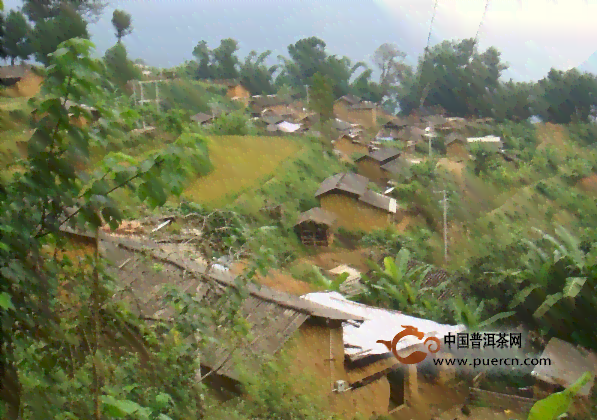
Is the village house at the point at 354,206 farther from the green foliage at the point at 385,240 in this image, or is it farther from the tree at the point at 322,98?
the tree at the point at 322,98

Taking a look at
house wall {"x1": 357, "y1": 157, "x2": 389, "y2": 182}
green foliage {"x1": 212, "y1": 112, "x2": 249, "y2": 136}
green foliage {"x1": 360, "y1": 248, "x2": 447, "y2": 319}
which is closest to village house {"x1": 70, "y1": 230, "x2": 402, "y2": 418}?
green foliage {"x1": 360, "y1": 248, "x2": 447, "y2": 319}

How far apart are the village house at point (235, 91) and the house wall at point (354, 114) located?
381cm

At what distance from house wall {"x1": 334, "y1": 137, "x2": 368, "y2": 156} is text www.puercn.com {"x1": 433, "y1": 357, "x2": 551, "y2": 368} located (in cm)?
1014

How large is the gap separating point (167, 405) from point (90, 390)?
0.31m

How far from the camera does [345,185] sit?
29.1 feet

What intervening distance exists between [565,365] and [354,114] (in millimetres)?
15882

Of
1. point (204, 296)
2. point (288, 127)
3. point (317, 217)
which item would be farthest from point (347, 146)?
point (204, 296)

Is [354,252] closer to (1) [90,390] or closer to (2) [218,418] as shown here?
(2) [218,418]

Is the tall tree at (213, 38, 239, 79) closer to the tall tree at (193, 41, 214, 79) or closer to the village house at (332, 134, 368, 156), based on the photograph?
the tall tree at (193, 41, 214, 79)

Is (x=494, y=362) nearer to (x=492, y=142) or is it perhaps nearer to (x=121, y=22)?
(x=121, y=22)

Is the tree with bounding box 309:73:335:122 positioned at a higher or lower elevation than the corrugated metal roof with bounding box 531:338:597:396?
higher

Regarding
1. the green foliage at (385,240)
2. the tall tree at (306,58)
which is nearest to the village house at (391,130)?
the tall tree at (306,58)

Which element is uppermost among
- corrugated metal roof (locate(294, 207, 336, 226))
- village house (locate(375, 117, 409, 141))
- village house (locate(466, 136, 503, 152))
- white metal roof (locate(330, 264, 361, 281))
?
village house (locate(375, 117, 409, 141))

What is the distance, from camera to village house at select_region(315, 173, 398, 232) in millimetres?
8711
